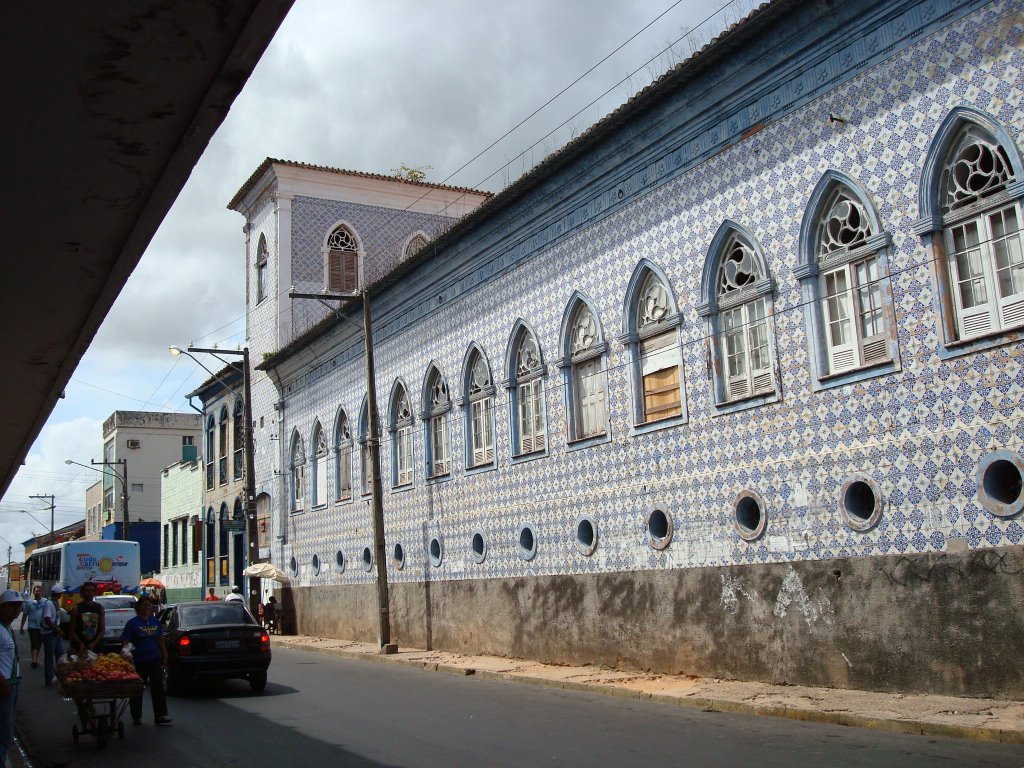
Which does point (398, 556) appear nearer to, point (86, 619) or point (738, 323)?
point (86, 619)

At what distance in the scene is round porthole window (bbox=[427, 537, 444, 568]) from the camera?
77.2ft

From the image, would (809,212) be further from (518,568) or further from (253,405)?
(253,405)

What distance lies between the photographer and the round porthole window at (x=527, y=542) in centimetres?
1975

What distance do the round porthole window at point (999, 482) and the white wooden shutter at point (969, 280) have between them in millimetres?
1402

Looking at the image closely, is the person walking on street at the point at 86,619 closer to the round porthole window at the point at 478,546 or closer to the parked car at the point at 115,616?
the parked car at the point at 115,616

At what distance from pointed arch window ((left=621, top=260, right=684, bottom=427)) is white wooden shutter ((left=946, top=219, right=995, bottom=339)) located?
485 centimetres

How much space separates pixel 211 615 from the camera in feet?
55.2

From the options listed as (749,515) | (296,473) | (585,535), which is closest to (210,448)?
(296,473)

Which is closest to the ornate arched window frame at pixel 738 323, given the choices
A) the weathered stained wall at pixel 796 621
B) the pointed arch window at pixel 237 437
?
the weathered stained wall at pixel 796 621

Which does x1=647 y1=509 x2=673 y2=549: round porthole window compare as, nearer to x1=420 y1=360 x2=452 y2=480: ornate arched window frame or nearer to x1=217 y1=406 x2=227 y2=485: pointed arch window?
x1=420 y1=360 x2=452 y2=480: ornate arched window frame

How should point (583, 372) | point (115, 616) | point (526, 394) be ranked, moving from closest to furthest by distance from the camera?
point (583, 372)
point (526, 394)
point (115, 616)

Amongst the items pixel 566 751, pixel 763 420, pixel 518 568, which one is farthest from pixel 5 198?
pixel 518 568

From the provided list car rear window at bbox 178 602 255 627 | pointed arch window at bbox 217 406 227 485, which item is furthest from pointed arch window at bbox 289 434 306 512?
car rear window at bbox 178 602 255 627

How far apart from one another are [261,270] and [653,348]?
24.3 m
